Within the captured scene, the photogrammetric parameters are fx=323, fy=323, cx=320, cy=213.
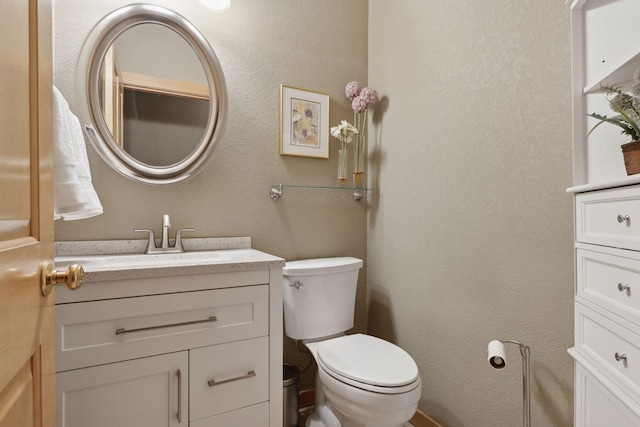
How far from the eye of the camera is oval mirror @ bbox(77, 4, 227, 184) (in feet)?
4.55

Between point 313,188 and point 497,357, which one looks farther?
point 313,188

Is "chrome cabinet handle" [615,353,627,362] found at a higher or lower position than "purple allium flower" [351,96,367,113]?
lower

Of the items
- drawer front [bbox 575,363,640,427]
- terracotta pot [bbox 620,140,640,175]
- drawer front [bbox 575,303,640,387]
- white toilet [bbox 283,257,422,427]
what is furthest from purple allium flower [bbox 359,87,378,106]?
drawer front [bbox 575,363,640,427]

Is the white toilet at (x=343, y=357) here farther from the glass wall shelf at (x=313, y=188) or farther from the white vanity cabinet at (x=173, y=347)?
the glass wall shelf at (x=313, y=188)

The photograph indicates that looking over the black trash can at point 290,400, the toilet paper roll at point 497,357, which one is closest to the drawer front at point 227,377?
the black trash can at point 290,400

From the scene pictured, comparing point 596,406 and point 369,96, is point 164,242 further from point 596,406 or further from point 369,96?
point 596,406

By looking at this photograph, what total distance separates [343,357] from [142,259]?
92cm

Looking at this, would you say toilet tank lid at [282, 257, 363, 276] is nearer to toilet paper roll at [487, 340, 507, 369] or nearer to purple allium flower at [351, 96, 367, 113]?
toilet paper roll at [487, 340, 507, 369]

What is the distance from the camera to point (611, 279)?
797 mm

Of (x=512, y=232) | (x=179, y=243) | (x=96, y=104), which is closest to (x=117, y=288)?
(x=179, y=243)

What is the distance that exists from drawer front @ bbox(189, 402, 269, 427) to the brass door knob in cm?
77

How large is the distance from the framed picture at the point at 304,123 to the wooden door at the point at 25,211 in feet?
4.04

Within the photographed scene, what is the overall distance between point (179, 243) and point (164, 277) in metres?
0.49

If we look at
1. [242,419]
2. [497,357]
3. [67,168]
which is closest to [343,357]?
[242,419]
